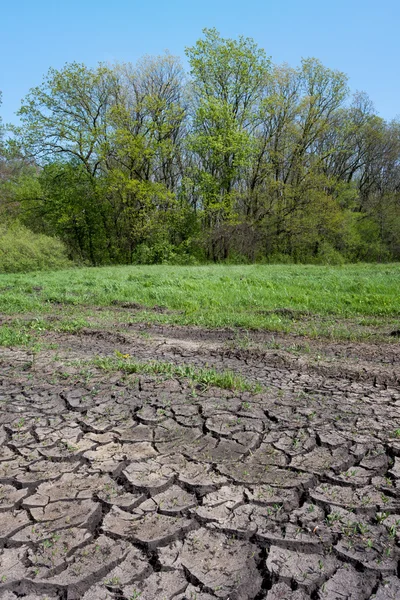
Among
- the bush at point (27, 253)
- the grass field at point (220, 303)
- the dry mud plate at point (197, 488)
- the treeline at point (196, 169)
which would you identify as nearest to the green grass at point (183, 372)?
the dry mud plate at point (197, 488)

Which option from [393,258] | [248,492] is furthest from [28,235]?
[393,258]

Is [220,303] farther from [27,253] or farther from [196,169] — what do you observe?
[196,169]

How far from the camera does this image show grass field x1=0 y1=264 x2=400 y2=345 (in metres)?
8.32

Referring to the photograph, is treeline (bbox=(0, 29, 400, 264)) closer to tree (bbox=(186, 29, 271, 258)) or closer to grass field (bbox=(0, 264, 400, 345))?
tree (bbox=(186, 29, 271, 258))

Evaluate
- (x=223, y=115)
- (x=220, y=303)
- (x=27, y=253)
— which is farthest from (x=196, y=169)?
(x=220, y=303)

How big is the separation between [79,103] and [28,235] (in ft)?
41.2

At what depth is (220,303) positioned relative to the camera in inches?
414

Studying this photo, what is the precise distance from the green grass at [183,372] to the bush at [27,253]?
16.9 m

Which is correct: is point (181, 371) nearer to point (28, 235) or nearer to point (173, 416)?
point (173, 416)

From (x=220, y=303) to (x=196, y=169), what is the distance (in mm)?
25433

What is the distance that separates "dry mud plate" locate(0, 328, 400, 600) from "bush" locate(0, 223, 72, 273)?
17.2 meters

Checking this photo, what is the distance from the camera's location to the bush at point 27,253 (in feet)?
68.2

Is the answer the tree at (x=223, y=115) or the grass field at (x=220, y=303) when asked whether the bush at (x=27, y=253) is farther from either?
the tree at (x=223, y=115)

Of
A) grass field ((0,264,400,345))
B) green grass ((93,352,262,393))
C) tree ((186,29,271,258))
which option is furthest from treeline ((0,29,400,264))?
green grass ((93,352,262,393))
